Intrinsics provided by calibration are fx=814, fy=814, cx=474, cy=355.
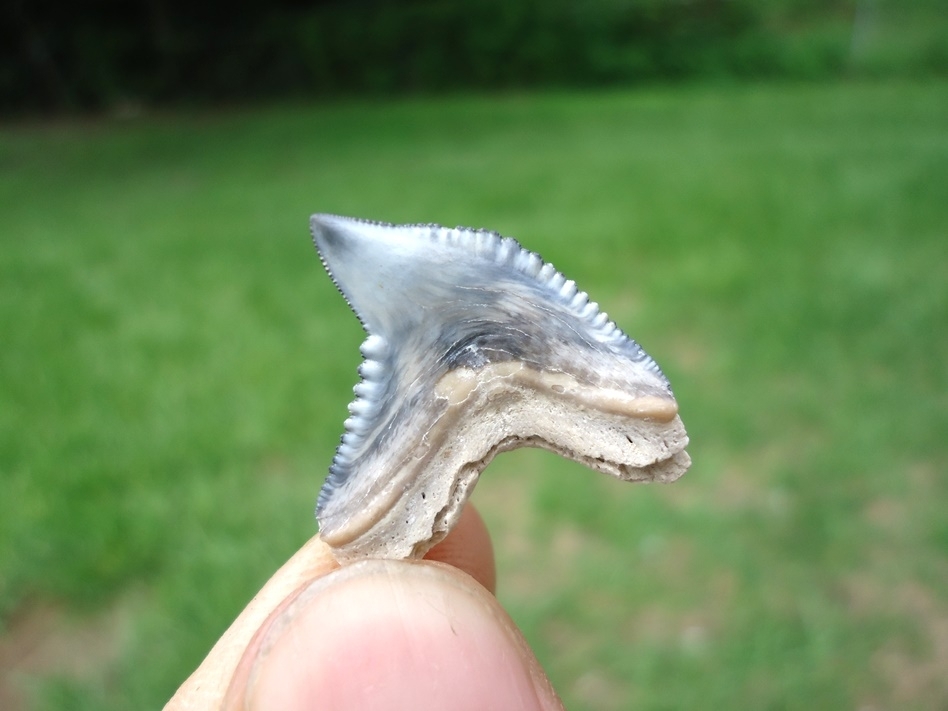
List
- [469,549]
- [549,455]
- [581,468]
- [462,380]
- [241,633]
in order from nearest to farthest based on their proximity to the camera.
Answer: [462,380] → [241,633] → [469,549] → [581,468] → [549,455]

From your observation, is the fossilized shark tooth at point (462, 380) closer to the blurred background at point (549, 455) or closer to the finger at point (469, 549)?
the finger at point (469, 549)

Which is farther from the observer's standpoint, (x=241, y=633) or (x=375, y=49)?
(x=375, y=49)

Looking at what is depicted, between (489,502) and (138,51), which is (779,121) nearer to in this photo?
(489,502)

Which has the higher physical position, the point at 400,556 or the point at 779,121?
the point at 779,121

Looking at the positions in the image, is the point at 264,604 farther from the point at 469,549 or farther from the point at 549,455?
the point at 549,455

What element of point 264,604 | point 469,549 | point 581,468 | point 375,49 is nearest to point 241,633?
point 264,604

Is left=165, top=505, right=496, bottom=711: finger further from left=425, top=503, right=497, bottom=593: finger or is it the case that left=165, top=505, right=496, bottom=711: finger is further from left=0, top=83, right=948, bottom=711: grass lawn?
left=0, top=83, right=948, bottom=711: grass lawn

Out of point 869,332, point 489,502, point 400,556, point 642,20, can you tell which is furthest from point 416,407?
point 642,20
